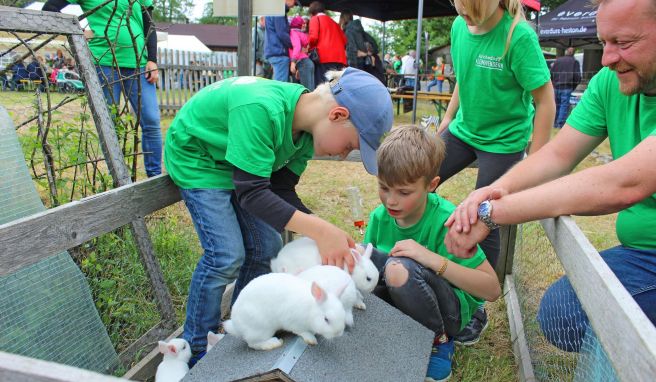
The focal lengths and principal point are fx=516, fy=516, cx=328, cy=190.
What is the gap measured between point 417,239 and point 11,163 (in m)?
1.74

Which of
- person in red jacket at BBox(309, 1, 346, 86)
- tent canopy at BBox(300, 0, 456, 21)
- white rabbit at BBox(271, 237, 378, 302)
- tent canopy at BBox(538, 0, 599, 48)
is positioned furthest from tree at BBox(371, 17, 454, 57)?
white rabbit at BBox(271, 237, 378, 302)

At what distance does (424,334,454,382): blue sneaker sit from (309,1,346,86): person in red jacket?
22.6 ft

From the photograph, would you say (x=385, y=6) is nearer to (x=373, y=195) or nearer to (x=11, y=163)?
(x=373, y=195)

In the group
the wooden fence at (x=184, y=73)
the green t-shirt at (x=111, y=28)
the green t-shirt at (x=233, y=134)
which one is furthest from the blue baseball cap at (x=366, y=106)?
the wooden fence at (x=184, y=73)

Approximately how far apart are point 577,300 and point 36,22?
2298 mm

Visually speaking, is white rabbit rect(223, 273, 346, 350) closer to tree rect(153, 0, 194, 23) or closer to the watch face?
the watch face

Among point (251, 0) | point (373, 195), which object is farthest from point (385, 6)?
point (251, 0)

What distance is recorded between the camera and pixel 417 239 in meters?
2.33

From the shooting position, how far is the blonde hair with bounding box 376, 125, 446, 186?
2.09 m

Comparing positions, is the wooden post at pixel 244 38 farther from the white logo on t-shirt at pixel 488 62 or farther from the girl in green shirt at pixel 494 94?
the white logo on t-shirt at pixel 488 62

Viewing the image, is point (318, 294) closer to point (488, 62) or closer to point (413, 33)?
point (488, 62)

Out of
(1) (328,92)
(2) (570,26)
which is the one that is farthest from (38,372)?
(2) (570,26)

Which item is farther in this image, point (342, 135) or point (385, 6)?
point (385, 6)

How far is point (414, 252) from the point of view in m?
2.11
